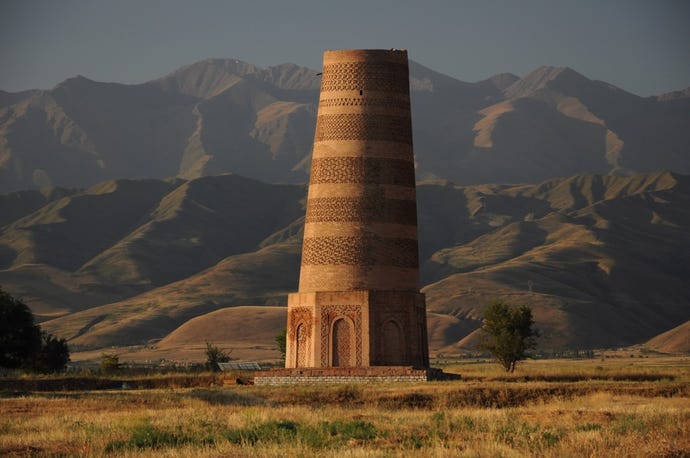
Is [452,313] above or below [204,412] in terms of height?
above

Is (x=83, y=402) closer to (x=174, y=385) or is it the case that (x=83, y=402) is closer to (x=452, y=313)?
(x=174, y=385)

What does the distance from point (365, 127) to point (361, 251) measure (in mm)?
5243

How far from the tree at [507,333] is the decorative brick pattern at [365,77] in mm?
16415

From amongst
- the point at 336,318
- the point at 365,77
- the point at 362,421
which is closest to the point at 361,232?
the point at 336,318

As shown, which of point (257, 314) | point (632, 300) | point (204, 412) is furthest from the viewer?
point (632, 300)

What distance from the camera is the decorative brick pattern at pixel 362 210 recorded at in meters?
49.9

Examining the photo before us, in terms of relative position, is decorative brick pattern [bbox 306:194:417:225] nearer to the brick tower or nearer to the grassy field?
the brick tower

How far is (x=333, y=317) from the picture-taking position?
163ft

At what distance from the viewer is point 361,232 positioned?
49.8 m

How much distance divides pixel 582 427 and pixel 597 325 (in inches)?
5111

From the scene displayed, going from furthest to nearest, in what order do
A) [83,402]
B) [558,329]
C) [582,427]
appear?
[558,329], [83,402], [582,427]

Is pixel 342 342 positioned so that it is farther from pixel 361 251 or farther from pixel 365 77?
pixel 365 77

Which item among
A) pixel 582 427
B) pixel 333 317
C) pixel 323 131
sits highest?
pixel 323 131

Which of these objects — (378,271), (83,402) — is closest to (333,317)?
(378,271)
